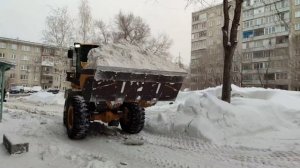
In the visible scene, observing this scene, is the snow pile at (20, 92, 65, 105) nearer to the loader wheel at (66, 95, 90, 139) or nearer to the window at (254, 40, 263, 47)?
the loader wheel at (66, 95, 90, 139)

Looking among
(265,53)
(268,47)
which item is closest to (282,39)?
(268,47)

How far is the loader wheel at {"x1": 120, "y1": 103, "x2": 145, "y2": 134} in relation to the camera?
12695 millimetres

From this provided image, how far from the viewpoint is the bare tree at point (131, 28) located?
163ft

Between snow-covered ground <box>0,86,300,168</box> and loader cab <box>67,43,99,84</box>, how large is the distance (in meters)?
1.75

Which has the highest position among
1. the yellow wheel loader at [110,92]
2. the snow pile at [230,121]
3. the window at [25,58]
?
the window at [25,58]

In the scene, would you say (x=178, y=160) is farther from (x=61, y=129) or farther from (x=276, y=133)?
(x=61, y=129)

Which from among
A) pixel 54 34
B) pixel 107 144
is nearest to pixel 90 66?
Result: pixel 107 144

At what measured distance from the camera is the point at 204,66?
219ft

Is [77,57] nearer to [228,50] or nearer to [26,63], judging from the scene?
[228,50]

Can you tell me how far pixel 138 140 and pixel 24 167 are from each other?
13.3 feet

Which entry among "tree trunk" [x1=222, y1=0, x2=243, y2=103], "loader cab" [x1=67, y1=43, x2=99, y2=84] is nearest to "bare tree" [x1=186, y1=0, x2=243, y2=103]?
"tree trunk" [x1=222, y1=0, x2=243, y2=103]

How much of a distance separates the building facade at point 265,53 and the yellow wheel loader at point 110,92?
48623 millimetres

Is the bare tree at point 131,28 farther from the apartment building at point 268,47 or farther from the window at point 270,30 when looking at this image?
the window at point 270,30

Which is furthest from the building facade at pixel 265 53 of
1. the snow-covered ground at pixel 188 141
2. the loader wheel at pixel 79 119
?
the loader wheel at pixel 79 119
